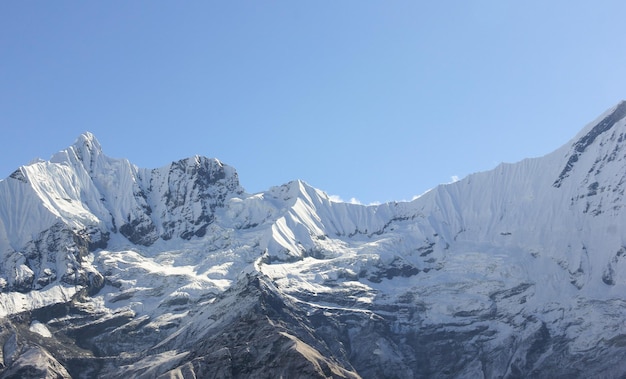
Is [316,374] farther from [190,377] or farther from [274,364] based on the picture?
[190,377]

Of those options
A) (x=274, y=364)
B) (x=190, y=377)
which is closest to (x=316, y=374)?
(x=274, y=364)

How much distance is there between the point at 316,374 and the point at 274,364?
412 inches

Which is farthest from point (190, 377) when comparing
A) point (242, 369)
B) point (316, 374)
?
point (316, 374)

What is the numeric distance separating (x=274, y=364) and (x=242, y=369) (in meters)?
7.05

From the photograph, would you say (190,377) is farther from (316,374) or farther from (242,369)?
(316,374)

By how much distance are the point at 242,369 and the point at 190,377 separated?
11059 mm

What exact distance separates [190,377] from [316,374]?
2727cm

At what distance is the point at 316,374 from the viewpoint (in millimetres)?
189875

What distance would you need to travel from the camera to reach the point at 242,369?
196m

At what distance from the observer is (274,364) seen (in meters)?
195
